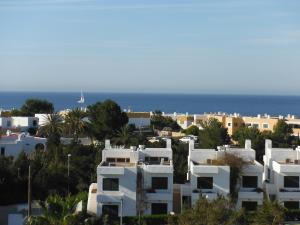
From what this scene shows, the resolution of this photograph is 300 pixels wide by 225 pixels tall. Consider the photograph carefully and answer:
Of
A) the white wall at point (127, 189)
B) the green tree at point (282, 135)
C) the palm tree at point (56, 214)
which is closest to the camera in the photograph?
the palm tree at point (56, 214)

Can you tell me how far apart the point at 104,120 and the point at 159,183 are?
27.8 metres

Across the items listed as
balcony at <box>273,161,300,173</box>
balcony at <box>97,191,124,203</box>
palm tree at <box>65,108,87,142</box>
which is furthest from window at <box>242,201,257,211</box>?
palm tree at <box>65,108,87,142</box>

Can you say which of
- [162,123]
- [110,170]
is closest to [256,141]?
[110,170]

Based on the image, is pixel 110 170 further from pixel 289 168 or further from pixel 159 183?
pixel 289 168

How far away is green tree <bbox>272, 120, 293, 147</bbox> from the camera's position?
194 feet

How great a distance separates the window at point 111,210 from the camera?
32.2 m

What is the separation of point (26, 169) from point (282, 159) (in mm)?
16535

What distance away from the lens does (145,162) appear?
36.4 meters

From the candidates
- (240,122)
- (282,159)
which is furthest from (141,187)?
(240,122)

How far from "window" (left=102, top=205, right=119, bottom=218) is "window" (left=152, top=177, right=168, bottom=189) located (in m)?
2.44

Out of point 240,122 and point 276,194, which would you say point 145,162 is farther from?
point 240,122

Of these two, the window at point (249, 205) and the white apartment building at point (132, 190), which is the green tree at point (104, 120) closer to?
the white apartment building at point (132, 190)

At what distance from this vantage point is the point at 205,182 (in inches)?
1310

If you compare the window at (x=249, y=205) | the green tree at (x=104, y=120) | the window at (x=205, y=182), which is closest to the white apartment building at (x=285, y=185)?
the window at (x=249, y=205)
